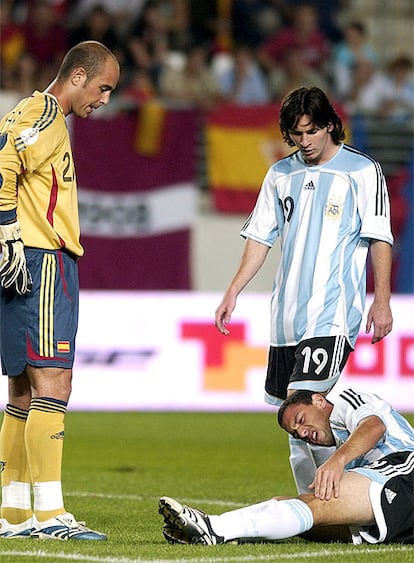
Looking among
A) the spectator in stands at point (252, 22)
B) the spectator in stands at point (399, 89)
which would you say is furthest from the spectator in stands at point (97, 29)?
the spectator in stands at point (399, 89)

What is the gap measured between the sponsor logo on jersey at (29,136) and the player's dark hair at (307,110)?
1222 millimetres

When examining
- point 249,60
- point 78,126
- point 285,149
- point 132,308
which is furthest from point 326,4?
point 132,308

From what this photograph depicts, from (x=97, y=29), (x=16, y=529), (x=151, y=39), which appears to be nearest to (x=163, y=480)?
(x=16, y=529)

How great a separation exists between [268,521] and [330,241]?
1.53m

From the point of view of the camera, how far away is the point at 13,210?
568 centimetres

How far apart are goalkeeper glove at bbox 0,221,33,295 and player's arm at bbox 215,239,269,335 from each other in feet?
3.67

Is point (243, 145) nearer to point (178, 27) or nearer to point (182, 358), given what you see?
point (178, 27)

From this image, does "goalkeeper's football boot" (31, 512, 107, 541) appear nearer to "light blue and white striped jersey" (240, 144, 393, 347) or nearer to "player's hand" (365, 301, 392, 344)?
"light blue and white striped jersey" (240, 144, 393, 347)

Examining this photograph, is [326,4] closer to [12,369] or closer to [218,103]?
[218,103]

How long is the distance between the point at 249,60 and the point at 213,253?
2.49 m

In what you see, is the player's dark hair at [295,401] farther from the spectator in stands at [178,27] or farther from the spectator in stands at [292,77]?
the spectator in stands at [178,27]

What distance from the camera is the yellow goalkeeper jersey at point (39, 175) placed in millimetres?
5684

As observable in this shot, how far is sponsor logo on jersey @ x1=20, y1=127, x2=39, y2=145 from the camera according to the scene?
5.68 metres

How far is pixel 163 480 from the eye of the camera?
8625 mm
